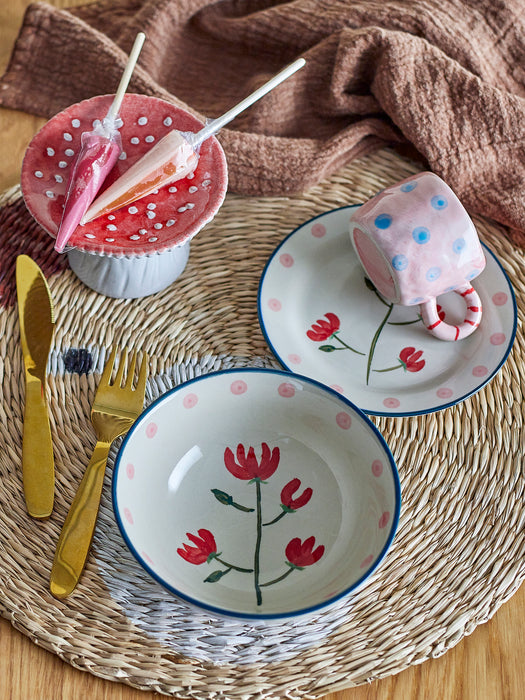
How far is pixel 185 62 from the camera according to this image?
2.90 feet

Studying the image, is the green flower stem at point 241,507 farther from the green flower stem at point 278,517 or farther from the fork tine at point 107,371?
the fork tine at point 107,371

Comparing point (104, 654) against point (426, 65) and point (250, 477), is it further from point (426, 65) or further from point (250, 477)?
point (426, 65)

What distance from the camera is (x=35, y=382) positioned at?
2.07 ft

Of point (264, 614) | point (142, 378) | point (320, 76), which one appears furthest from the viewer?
point (320, 76)

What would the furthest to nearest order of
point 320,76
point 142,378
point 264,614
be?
point 320,76
point 142,378
point 264,614

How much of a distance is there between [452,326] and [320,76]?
31 cm

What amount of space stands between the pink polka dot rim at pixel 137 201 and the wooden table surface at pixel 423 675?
0.94 feet

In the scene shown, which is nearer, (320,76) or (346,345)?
(346,345)

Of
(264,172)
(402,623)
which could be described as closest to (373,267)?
(264,172)

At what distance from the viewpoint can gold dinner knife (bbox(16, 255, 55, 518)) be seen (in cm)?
58

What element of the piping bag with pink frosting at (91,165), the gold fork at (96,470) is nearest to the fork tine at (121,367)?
the gold fork at (96,470)

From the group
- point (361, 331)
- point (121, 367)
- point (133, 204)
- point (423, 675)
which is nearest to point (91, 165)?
point (133, 204)

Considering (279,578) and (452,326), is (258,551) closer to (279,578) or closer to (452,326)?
(279,578)

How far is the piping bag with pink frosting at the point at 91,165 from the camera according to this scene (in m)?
0.60
